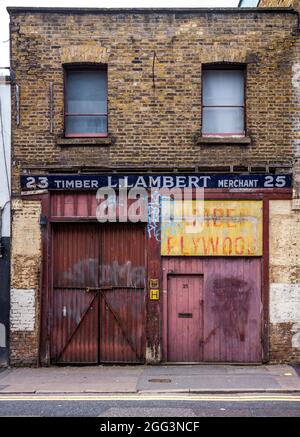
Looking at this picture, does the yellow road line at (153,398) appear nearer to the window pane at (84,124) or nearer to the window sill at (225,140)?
the window sill at (225,140)

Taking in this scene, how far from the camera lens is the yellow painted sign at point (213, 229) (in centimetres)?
1424

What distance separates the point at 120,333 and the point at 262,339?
3.17 metres

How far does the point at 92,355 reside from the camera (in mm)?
14266

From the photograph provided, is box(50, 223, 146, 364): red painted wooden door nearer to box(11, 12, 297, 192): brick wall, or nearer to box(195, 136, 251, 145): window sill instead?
box(11, 12, 297, 192): brick wall

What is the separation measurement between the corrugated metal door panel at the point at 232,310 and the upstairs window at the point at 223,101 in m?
3.03

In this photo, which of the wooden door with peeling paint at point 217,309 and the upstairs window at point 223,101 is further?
the upstairs window at point 223,101

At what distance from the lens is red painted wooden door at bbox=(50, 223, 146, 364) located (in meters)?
14.3

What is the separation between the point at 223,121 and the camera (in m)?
14.6

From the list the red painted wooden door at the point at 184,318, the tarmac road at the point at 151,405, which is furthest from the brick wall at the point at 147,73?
the tarmac road at the point at 151,405

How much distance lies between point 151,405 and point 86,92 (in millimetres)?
7647

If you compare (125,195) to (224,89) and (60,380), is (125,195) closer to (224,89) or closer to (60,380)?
(224,89)

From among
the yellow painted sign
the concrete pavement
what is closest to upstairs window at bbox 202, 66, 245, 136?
the yellow painted sign

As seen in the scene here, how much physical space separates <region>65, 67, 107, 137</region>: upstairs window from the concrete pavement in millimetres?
5378
